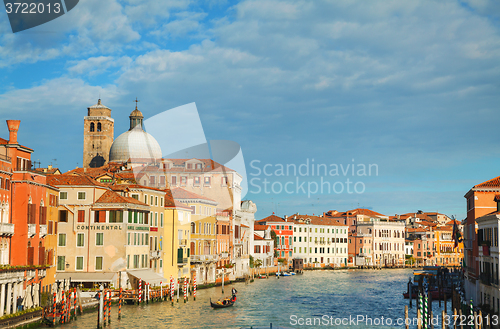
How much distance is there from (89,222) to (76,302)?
7.23 meters

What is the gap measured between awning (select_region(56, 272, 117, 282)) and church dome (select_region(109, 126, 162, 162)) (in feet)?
105

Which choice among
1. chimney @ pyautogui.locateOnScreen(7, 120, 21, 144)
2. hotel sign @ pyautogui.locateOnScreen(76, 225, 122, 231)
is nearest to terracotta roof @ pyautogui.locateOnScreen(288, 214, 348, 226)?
hotel sign @ pyautogui.locateOnScreen(76, 225, 122, 231)

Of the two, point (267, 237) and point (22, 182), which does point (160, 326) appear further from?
point (267, 237)

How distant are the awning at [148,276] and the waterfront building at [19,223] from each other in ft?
25.5

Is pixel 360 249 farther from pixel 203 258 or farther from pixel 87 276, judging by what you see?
pixel 87 276

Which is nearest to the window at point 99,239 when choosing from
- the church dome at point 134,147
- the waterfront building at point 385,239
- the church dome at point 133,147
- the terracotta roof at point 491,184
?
the terracotta roof at point 491,184

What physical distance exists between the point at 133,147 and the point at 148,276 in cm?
3191

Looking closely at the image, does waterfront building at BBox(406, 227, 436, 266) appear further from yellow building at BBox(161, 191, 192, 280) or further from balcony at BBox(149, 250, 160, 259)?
balcony at BBox(149, 250, 160, 259)

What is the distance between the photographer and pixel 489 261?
28453mm

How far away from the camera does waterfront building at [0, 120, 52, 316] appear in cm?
2636

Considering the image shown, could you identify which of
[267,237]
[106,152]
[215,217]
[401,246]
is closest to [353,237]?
[401,246]

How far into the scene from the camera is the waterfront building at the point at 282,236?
3425 inches

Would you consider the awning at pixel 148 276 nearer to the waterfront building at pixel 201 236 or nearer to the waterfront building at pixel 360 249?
the waterfront building at pixel 201 236

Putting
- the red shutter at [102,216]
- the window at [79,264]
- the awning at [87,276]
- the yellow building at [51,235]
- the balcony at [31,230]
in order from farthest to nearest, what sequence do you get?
the red shutter at [102,216], the window at [79,264], the awning at [87,276], the yellow building at [51,235], the balcony at [31,230]
